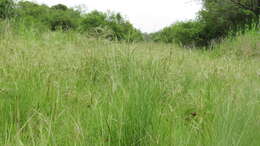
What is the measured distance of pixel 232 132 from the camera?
0.92 m

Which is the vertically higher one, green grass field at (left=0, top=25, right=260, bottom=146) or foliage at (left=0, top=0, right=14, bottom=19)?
foliage at (left=0, top=0, right=14, bottom=19)

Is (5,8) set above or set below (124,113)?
above

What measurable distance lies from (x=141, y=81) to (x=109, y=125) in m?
0.28

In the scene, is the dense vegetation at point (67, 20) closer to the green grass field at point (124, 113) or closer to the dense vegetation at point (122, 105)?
the dense vegetation at point (122, 105)

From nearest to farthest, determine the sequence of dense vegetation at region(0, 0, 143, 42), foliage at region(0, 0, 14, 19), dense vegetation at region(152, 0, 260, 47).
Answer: dense vegetation at region(0, 0, 143, 42)
foliage at region(0, 0, 14, 19)
dense vegetation at region(152, 0, 260, 47)

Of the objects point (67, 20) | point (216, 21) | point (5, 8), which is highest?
point (67, 20)

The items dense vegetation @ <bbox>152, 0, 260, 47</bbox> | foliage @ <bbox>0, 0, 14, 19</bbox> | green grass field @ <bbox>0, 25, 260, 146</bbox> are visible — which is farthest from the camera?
dense vegetation @ <bbox>152, 0, 260, 47</bbox>

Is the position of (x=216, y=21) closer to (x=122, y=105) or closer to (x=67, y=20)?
(x=67, y=20)

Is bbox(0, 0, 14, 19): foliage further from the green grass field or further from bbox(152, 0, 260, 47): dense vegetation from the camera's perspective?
bbox(152, 0, 260, 47): dense vegetation

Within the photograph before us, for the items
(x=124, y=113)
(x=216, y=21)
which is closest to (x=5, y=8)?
(x=124, y=113)

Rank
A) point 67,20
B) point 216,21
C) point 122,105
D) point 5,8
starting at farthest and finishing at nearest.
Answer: point 216,21
point 67,20
point 5,8
point 122,105

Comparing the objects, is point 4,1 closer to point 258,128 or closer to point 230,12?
point 258,128

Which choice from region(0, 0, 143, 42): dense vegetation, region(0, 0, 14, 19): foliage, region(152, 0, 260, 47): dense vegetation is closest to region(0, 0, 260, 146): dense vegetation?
region(0, 0, 143, 42): dense vegetation

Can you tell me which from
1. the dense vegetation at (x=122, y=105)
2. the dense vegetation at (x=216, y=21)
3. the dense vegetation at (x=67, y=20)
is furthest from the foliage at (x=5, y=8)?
the dense vegetation at (x=216, y=21)
